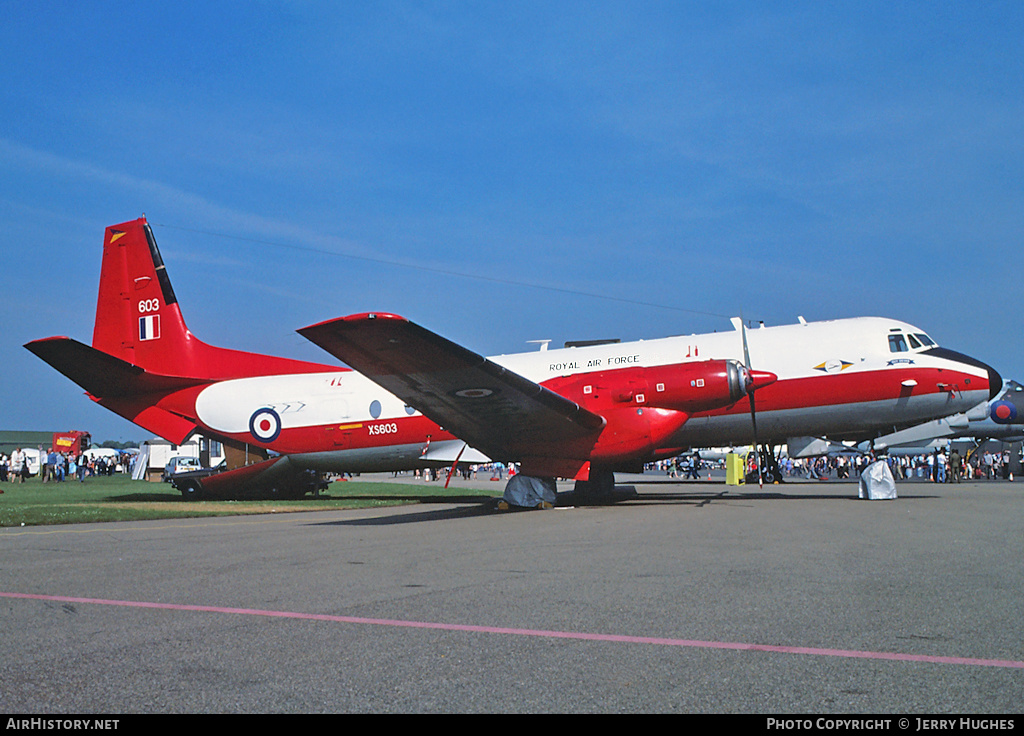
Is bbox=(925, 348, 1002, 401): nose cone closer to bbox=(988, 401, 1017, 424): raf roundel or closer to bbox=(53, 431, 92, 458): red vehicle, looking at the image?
bbox=(988, 401, 1017, 424): raf roundel

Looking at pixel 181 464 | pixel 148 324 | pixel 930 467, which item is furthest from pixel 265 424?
pixel 930 467

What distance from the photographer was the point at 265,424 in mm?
21891

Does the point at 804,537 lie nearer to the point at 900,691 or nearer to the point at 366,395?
the point at 900,691

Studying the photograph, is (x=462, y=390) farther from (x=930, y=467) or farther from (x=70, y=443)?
(x=70, y=443)

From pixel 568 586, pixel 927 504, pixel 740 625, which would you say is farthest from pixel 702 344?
pixel 740 625

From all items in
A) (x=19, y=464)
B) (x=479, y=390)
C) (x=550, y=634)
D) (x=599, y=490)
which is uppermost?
(x=479, y=390)

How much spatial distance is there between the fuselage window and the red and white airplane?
31 mm

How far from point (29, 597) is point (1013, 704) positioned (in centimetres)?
670

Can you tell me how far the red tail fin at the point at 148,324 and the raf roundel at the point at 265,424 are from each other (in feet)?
5.23

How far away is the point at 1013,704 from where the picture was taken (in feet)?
10.8

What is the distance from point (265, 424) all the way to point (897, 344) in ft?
55.8

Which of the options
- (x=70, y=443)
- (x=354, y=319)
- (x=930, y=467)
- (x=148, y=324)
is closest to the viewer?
(x=354, y=319)

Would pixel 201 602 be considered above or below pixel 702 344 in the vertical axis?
below

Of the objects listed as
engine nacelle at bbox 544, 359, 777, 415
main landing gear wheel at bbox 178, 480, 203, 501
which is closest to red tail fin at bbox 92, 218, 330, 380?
main landing gear wheel at bbox 178, 480, 203, 501
